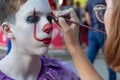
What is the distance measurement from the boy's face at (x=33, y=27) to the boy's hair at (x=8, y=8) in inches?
0.7

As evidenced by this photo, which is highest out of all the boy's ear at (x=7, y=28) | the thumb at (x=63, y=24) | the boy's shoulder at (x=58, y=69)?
the thumb at (x=63, y=24)

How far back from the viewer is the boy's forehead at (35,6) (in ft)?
5.50

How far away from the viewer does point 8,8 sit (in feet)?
5.51

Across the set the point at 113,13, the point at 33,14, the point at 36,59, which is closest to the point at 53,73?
the point at 36,59

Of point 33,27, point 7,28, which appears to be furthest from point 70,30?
point 7,28

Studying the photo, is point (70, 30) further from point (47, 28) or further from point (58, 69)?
point (58, 69)

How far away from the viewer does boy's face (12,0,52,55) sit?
1.67 m

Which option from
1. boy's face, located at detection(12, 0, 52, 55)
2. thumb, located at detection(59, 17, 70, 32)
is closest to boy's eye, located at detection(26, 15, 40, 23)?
boy's face, located at detection(12, 0, 52, 55)

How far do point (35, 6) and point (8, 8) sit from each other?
109 mm

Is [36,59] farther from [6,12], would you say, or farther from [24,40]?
[6,12]

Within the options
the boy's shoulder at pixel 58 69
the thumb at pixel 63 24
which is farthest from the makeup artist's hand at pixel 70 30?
the boy's shoulder at pixel 58 69

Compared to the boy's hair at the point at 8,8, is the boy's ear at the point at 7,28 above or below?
below

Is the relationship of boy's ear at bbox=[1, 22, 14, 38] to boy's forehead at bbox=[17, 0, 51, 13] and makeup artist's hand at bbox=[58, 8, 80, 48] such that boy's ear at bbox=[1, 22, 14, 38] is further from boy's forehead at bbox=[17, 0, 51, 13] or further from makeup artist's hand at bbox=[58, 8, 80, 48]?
makeup artist's hand at bbox=[58, 8, 80, 48]

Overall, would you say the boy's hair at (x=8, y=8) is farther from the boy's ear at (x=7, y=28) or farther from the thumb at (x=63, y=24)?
the thumb at (x=63, y=24)
